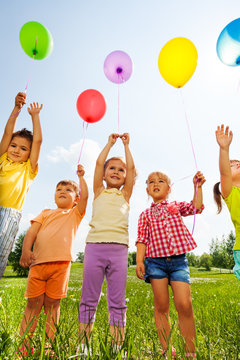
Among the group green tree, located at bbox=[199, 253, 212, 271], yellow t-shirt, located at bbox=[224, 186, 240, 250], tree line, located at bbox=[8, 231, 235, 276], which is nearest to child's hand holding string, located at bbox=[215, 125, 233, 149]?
yellow t-shirt, located at bbox=[224, 186, 240, 250]

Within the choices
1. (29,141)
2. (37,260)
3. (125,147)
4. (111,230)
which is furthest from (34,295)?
(125,147)

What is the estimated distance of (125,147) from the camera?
9.67 feet

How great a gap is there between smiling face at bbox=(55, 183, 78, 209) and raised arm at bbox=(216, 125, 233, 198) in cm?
167

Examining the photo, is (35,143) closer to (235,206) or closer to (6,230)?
(6,230)

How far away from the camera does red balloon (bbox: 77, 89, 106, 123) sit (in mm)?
3486

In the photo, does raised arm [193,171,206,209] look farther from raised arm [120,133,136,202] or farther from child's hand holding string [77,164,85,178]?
child's hand holding string [77,164,85,178]

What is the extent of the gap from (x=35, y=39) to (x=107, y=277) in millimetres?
3121

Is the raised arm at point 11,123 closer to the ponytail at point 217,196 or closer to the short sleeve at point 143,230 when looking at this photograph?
the short sleeve at point 143,230

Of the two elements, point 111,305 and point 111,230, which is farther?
point 111,230

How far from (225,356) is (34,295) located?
169 centimetres

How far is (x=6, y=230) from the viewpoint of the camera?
2287 mm

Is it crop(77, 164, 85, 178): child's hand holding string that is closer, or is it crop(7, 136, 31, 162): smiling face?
crop(7, 136, 31, 162): smiling face

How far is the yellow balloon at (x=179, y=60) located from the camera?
319 centimetres

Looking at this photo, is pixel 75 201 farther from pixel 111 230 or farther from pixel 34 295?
pixel 34 295
